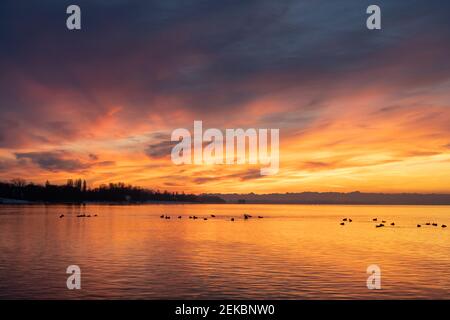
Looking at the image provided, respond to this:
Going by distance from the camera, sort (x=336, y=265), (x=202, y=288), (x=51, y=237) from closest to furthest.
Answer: (x=202, y=288) → (x=336, y=265) → (x=51, y=237)

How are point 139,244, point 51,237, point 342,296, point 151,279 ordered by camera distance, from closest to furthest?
point 342,296, point 151,279, point 139,244, point 51,237

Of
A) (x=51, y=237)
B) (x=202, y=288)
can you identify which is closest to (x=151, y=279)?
(x=202, y=288)

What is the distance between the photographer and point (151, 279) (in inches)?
1646

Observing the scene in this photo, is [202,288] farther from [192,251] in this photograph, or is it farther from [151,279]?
[192,251]

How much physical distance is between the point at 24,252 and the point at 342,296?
138ft

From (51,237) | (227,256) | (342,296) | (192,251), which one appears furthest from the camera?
(51,237)

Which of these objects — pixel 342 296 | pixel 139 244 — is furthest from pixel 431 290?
pixel 139 244

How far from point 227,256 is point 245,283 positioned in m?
19.3

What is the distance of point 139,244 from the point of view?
237 feet
